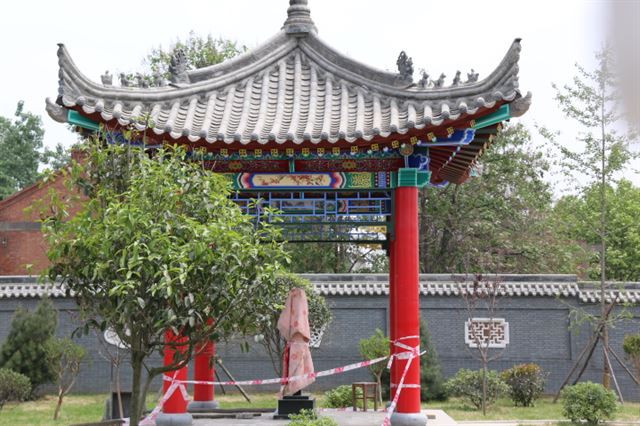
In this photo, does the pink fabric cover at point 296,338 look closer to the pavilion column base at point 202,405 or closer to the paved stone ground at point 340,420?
the paved stone ground at point 340,420

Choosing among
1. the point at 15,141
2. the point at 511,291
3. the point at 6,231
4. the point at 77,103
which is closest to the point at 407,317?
the point at 77,103

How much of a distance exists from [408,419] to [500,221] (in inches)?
610

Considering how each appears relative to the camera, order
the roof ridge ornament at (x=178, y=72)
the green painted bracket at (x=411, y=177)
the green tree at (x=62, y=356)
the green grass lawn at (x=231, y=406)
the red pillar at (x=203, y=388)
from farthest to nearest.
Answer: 1. the green tree at (x=62, y=356)
2. the green grass lawn at (x=231, y=406)
3. the red pillar at (x=203, y=388)
4. the roof ridge ornament at (x=178, y=72)
5. the green painted bracket at (x=411, y=177)

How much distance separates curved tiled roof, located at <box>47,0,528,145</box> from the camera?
347 inches

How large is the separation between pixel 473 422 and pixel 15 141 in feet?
92.6

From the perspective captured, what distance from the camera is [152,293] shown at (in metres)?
5.50

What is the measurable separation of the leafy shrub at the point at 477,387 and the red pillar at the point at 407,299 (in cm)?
784

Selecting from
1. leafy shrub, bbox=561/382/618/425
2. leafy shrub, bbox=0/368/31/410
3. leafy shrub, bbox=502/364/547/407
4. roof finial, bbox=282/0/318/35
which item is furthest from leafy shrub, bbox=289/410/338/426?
leafy shrub, bbox=0/368/31/410

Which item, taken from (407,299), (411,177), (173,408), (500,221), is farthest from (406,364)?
(500,221)

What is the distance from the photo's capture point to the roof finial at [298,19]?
36.2 feet

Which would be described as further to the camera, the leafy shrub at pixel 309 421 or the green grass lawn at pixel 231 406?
the green grass lawn at pixel 231 406

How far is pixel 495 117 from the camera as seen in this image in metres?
8.85

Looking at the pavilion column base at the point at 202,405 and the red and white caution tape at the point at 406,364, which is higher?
the red and white caution tape at the point at 406,364

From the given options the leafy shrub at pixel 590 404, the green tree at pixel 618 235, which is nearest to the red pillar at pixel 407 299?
the leafy shrub at pixel 590 404
